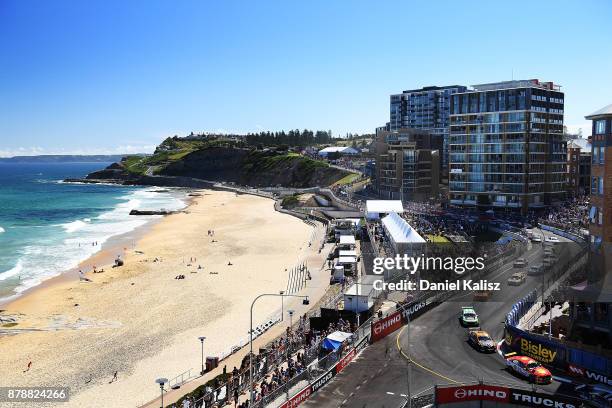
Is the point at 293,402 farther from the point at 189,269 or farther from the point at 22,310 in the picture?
the point at 189,269

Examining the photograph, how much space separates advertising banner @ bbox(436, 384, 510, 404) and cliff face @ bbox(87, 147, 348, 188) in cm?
10906

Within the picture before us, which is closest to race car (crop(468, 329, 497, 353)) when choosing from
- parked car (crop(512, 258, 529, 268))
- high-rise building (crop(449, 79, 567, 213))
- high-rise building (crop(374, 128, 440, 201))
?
parked car (crop(512, 258, 529, 268))

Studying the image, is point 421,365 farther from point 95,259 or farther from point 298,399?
point 95,259

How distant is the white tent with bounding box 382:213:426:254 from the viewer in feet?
144

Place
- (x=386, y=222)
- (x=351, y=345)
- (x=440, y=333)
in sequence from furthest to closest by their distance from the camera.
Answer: (x=386, y=222) → (x=440, y=333) → (x=351, y=345)

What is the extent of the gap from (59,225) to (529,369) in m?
86.2

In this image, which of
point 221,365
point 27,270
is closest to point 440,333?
point 221,365

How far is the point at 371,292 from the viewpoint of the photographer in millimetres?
35844

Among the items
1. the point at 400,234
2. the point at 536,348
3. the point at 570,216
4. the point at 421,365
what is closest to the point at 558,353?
the point at 536,348

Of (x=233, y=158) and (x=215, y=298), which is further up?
(x=233, y=158)

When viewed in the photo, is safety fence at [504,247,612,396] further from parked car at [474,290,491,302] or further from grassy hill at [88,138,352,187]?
grassy hill at [88,138,352,187]

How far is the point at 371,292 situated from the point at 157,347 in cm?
1465

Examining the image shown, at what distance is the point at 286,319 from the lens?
40.2 meters

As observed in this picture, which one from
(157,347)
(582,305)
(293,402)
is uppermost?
(582,305)
